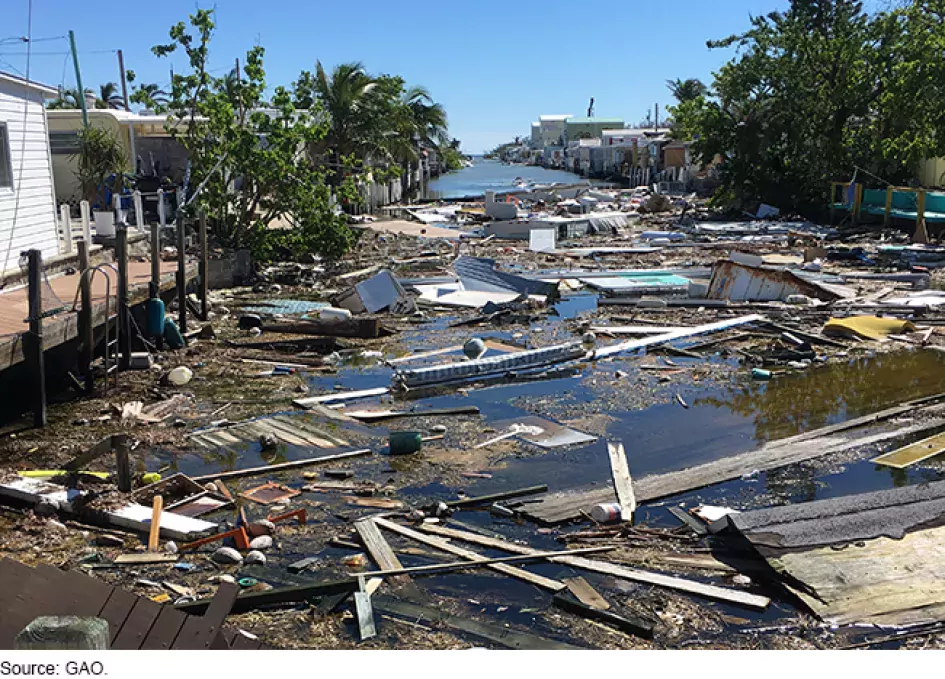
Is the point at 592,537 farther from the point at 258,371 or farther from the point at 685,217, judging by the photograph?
the point at 685,217

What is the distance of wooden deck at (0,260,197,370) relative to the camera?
10953 mm

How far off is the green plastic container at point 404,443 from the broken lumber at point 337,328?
6663 millimetres

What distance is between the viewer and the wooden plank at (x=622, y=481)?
8.61 m

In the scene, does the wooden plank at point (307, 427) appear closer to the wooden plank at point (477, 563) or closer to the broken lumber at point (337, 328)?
the wooden plank at point (477, 563)

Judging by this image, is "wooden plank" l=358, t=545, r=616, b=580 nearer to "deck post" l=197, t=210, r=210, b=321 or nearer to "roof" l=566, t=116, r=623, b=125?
"deck post" l=197, t=210, r=210, b=321

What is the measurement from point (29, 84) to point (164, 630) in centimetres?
1445

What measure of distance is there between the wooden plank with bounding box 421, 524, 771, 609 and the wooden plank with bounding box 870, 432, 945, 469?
161 inches

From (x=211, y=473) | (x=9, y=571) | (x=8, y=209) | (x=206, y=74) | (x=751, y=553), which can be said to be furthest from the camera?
(x=206, y=74)

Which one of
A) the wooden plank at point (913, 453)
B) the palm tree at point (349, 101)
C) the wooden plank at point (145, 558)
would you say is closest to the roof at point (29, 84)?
the wooden plank at point (145, 558)

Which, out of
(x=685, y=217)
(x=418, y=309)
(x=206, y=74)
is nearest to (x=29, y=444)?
(x=418, y=309)

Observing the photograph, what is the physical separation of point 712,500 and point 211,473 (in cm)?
522

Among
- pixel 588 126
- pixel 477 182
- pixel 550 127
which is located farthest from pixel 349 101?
pixel 550 127

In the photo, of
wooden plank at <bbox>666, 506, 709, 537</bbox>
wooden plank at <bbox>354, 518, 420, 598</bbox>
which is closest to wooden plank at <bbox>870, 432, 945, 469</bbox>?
wooden plank at <bbox>666, 506, 709, 537</bbox>

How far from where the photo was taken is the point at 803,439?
11008 millimetres
